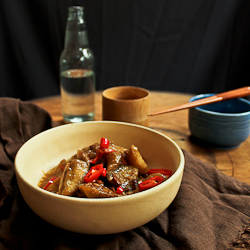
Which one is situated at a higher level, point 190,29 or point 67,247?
point 190,29

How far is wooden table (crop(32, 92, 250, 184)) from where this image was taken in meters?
1.23

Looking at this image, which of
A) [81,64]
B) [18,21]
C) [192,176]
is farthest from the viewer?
[18,21]

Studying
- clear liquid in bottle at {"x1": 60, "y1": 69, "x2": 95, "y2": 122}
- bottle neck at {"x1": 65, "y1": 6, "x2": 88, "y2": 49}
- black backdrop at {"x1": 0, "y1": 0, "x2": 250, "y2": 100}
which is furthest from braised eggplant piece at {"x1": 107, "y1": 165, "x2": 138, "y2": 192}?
black backdrop at {"x1": 0, "y1": 0, "x2": 250, "y2": 100}

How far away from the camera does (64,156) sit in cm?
115

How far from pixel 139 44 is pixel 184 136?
7.20 ft

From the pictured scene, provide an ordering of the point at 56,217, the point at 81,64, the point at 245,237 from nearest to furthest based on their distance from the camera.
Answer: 1. the point at 56,217
2. the point at 245,237
3. the point at 81,64

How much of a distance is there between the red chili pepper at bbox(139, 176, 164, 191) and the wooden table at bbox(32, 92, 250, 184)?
16.3 inches

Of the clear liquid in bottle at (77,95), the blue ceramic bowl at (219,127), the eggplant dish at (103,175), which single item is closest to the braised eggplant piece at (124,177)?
the eggplant dish at (103,175)

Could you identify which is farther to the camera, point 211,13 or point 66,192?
point 211,13

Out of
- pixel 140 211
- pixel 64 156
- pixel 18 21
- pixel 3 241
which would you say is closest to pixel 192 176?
pixel 140 211

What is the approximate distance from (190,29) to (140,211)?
3.11 m

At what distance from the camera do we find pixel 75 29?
5.23 feet

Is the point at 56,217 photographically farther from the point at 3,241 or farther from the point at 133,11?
the point at 133,11

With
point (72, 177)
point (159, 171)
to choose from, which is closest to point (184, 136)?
point (159, 171)
